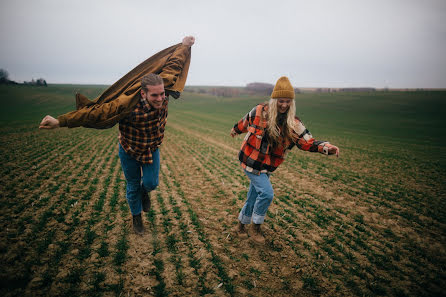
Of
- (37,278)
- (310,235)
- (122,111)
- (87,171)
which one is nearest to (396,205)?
(310,235)

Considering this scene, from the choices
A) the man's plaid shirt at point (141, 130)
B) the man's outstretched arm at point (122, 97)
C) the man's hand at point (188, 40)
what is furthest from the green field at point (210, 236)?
the man's hand at point (188, 40)

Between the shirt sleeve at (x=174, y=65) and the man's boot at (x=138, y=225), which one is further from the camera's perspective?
the man's boot at (x=138, y=225)

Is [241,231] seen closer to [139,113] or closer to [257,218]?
[257,218]

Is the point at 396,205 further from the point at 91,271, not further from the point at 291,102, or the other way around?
the point at 91,271

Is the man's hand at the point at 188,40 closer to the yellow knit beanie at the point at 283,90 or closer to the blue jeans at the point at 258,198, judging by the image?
the yellow knit beanie at the point at 283,90

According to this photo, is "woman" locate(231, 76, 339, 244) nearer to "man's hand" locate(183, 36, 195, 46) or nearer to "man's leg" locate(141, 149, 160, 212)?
"man's leg" locate(141, 149, 160, 212)

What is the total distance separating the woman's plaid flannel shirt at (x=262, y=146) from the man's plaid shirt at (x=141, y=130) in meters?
1.43

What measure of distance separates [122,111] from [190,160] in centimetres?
755

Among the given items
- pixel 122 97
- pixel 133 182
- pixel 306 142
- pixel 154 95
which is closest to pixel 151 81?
pixel 154 95

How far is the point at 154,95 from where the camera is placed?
2713 mm

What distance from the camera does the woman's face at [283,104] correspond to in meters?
3.00

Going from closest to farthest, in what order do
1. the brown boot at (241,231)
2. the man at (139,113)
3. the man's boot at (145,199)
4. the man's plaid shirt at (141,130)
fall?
1. the man at (139,113)
2. the man's plaid shirt at (141,130)
3. the man's boot at (145,199)
4. the brown boot at (241,231)

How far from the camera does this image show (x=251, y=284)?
288 cm

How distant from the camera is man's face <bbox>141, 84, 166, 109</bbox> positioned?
2.69 metres
